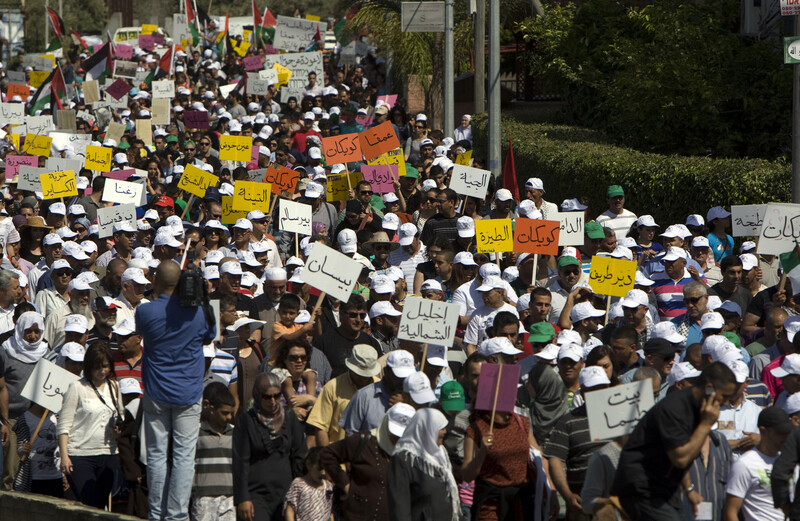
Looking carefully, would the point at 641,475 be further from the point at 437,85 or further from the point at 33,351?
the point at 437,85

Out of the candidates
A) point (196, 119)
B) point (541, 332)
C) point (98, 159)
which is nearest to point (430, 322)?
point (541, 332)

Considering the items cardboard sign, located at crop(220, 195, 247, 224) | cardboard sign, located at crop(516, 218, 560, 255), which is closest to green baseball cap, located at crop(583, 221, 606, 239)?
cardboard sign, located at crop(516, 218, 560, 255)

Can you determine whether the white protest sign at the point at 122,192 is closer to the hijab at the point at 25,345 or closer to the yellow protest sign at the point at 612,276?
the hijab at the point at 25,345

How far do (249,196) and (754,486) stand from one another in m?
8.25

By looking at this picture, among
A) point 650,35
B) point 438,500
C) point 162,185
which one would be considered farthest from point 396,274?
point 650,35

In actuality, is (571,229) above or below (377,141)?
below

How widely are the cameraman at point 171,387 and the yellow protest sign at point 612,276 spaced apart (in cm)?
358

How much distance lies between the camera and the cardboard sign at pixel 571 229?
39.4ft

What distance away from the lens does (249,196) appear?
46.5 feet

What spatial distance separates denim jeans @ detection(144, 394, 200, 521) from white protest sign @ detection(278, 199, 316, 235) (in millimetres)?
5341

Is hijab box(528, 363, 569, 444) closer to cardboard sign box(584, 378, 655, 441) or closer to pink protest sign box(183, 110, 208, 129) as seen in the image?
cardboard sign box(584, 378, 655, 441)

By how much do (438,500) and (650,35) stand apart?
15.6 m

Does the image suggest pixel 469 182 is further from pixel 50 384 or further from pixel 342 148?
pixel 50 384

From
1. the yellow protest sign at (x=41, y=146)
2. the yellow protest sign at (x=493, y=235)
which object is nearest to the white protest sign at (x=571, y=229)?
the yellow protest sign at (x=493, y=235)
